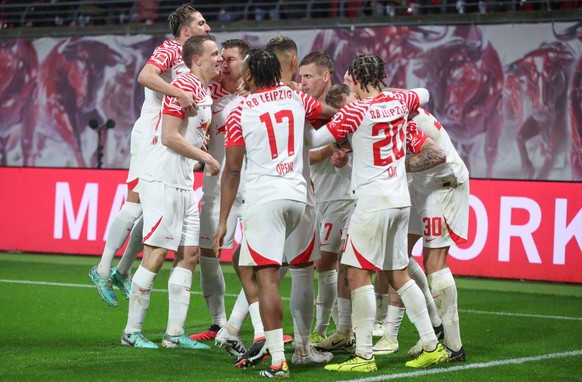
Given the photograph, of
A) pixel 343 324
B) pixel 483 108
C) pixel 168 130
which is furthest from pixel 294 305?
pixel 483 108

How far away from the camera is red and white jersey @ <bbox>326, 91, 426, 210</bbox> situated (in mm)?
6922

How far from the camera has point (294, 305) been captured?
7.31m

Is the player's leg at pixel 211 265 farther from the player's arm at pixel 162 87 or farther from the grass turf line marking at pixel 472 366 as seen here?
the grass turf line marking at pixel 472 366

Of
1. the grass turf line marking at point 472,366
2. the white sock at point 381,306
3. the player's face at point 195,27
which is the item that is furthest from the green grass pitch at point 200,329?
the player's face at point 195,27

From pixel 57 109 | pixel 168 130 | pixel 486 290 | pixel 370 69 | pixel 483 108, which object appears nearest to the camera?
pixel 370 69

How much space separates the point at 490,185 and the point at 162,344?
6110 mm

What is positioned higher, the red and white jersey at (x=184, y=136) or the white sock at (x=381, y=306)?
the red and white jersey at (x=184, y=136)

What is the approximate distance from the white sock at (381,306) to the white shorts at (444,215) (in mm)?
1080

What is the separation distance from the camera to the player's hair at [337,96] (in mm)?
7924

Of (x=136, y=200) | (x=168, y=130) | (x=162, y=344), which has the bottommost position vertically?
(x=162, y=344)

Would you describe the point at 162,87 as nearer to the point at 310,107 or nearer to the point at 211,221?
the point at 211,221

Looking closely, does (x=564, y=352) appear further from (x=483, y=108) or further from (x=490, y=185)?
(x=483, y=108)

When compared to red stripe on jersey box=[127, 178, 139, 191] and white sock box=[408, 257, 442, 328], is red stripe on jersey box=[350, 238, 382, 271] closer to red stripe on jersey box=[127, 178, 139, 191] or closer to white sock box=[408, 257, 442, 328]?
white sock box=[408, 257, 442, 328]

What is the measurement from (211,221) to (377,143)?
2130 millimetres
